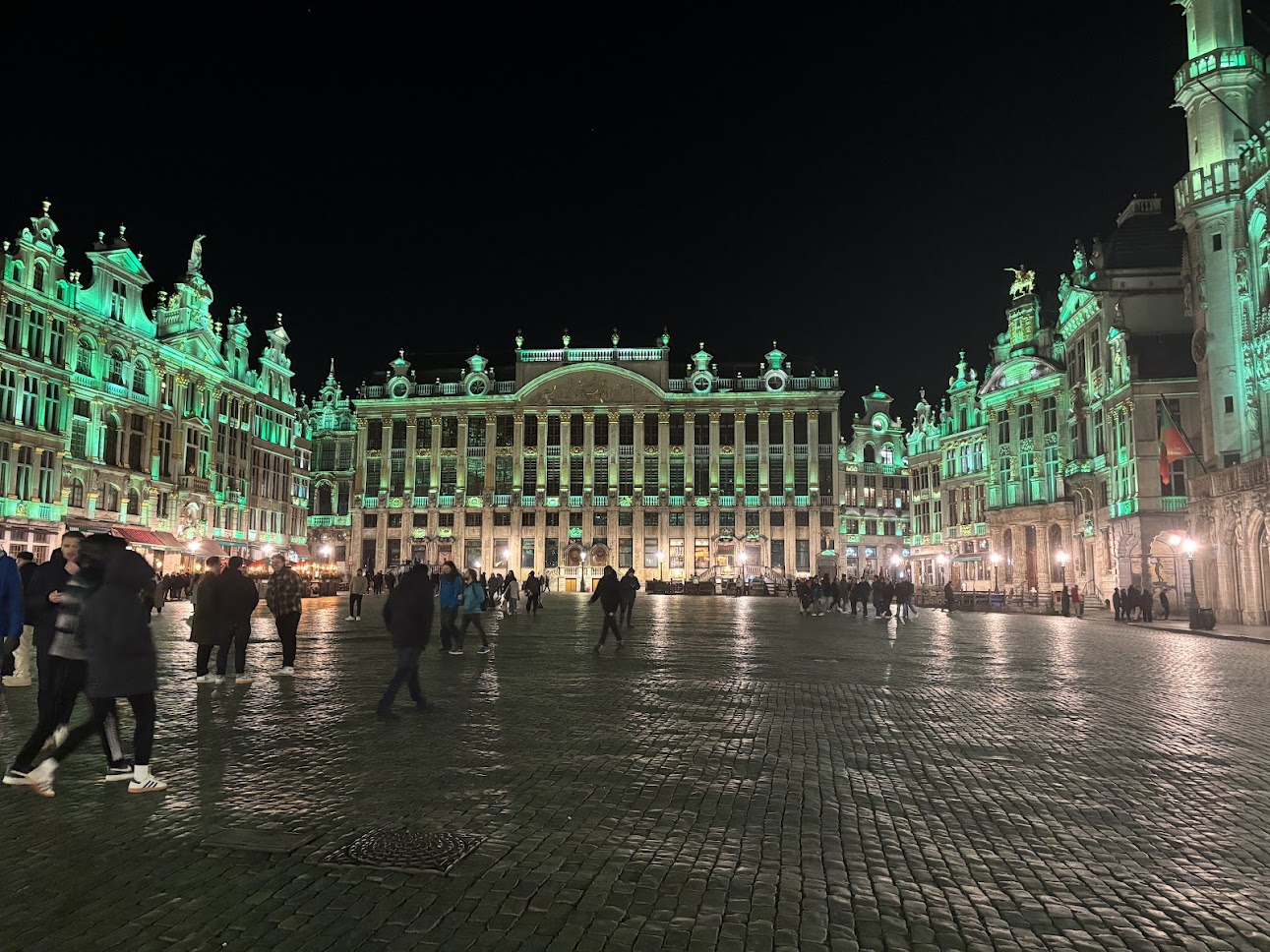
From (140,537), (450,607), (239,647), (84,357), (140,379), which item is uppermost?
(84,357)

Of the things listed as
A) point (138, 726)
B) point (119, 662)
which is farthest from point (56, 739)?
point (119, 662)

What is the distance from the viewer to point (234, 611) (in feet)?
40.9

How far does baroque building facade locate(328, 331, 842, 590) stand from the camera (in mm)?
78312

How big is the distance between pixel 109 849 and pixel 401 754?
116 inches

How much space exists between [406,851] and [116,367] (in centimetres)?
5468

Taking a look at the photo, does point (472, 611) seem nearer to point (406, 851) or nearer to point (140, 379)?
point (406, 851)

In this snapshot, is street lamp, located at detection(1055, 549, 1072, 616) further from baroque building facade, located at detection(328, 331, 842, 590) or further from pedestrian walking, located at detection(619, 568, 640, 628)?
baroque building facade, located at detection(328, 331, 842, 590)

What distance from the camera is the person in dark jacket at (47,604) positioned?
700 cm

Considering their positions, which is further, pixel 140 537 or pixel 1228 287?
pixel 140 537

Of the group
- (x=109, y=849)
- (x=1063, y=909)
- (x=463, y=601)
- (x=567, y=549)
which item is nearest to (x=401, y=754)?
(x=109, y=849)

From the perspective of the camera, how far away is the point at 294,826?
578 cm

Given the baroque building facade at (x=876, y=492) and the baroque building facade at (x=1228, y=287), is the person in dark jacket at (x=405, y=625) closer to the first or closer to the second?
the baroque building facade at (x=1228, y=287)

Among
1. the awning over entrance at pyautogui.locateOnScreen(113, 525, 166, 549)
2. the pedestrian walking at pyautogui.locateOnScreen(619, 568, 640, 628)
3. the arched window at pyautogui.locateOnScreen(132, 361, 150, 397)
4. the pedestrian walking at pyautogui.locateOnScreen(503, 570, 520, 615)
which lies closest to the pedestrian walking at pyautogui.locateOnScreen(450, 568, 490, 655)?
the pedestrian walking at pyautogui.locateOnScreen(619, 568, 640, 628)

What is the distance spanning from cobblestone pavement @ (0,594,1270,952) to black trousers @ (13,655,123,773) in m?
0.32
